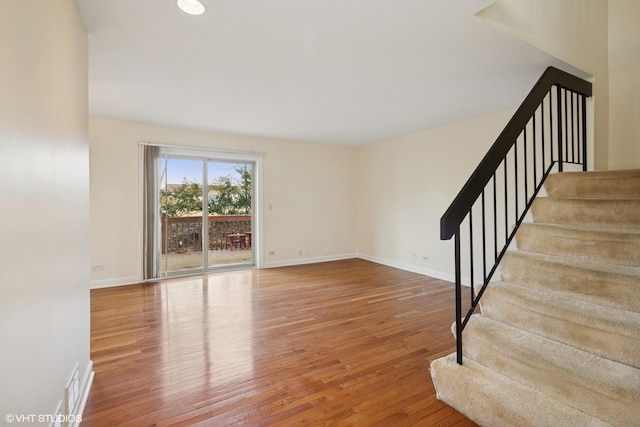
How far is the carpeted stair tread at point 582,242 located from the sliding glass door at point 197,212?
4.48 metres

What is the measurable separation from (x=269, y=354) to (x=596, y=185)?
2939 mm

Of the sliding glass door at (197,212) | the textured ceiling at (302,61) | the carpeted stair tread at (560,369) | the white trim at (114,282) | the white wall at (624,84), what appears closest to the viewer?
the carpeted stair tread at (560,369)

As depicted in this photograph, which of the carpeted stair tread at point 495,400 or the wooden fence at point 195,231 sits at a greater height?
the wooden fence at point 195,231

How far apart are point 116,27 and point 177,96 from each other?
1268mm

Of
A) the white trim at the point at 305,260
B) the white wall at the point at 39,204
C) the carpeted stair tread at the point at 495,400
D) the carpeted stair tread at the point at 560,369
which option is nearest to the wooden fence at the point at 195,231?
the white trim at the point at 305,260

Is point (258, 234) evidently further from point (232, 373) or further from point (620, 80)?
point (620, 80)

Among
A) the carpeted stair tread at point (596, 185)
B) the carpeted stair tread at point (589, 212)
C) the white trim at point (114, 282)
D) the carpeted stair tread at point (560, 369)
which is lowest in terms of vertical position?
the white trim at point (114, 282)

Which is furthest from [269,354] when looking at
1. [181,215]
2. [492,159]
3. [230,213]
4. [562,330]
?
[230,213]

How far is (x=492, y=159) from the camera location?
1.68m

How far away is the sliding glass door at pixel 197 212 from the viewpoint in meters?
4.49

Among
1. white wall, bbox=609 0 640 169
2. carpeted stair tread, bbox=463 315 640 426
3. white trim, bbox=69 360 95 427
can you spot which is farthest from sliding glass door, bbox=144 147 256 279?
white wall, bbox=609 0 640 169

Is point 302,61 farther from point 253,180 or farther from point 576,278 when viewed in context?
point 253,180

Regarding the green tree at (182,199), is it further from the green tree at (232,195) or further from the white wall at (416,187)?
the white wall at (416,187)

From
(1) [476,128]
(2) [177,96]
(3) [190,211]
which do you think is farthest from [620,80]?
(3) [190,211]
